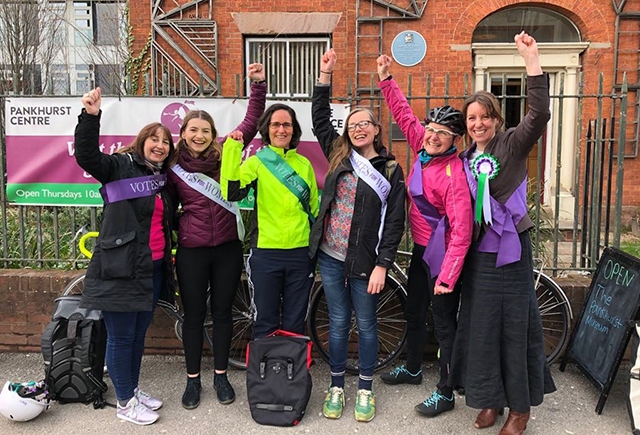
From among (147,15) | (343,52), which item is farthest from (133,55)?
(343,52)

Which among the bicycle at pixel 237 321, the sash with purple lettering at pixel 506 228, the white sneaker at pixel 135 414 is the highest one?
the sash with purple lettering at pixel 506 228

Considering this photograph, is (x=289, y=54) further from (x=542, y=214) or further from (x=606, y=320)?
(x=606, y=320)

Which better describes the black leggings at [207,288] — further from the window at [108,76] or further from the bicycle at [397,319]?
the window at [108,76]

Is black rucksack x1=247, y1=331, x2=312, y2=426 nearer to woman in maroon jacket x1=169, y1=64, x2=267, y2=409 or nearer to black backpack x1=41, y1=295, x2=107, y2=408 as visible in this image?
woman in maroon jacket x1=169, y1=64, x2=267, y2=409

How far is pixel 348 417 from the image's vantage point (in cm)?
328

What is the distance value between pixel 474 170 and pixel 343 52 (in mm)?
7038

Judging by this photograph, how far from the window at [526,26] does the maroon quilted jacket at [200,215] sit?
7.69 meters

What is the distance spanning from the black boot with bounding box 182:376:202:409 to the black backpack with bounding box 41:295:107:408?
543 millimetres

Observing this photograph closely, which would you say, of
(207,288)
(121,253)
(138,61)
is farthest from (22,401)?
(138,61)

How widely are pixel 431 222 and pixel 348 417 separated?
1.38m

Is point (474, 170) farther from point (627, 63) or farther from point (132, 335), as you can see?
point (627, 63)

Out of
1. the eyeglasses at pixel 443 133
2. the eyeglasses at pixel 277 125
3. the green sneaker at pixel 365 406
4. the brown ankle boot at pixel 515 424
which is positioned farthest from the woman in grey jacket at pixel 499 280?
the eyeglasses at pixel 277 125

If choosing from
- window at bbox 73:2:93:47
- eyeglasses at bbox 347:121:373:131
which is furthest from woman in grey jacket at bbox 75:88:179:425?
window at bbox 73:2:93:47

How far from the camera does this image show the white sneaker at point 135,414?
3184mm
